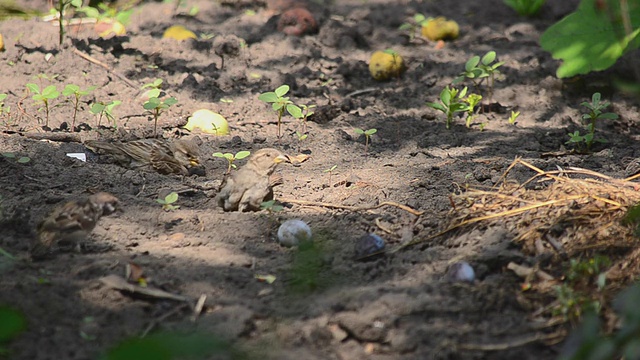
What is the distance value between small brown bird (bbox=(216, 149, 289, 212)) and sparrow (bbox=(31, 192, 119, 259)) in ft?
2.30

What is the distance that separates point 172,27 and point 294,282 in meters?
4.23

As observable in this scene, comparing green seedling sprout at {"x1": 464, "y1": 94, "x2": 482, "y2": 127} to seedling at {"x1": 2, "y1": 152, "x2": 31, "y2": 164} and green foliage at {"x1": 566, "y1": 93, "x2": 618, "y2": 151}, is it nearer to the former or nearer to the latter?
green foliage at {"x1": 566, "y1": 93, "x2": 618, "y2": 151}

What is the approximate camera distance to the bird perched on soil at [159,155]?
4492mm

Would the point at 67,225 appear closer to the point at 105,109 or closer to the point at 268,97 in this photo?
the point at 268,97

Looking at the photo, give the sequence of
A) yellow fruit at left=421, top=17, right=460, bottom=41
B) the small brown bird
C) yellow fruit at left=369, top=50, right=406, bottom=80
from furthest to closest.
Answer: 1. yellow fruit at left=421, top=17, right=460, bottom=41
2. yellow fruit at left=369, top=50, right=406, bottom=80
3. the small brown bird

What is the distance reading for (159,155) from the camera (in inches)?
178

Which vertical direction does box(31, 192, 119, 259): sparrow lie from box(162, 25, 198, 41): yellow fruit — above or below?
above

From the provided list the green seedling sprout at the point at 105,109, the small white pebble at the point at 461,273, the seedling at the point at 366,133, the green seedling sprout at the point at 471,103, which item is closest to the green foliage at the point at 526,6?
the green seedling sprout at the point at 471,103

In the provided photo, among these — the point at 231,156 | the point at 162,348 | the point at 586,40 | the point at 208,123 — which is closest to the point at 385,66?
the point at 586,40

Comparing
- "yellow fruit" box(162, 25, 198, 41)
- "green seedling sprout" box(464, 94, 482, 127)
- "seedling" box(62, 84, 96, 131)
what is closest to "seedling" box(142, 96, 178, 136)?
"seedling" box(62, 84, 96, 131)

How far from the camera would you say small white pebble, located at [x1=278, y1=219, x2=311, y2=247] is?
3544mm

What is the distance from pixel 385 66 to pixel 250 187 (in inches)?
103

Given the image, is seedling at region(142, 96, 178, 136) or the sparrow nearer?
the sparrow

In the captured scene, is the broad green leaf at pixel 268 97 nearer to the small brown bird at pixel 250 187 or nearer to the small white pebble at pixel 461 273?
the small brown bird at pixel 250 187
